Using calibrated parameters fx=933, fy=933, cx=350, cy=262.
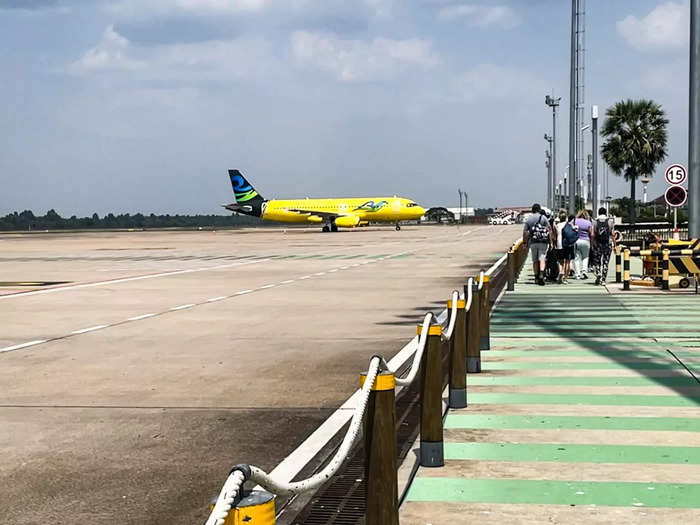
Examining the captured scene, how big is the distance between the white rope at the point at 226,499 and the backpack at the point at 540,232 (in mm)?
19998

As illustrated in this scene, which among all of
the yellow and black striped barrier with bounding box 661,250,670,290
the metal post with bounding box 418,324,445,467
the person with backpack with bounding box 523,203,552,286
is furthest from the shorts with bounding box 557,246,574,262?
the metal post with bounding box 418,324,445,467

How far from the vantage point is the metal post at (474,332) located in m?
8.82

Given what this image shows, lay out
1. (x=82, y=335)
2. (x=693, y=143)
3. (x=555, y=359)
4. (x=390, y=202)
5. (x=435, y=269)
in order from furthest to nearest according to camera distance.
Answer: (x=390, y=202), (x=435, y=269), (x=693, y=143), (x=82, y=335), (x=555, y=359)

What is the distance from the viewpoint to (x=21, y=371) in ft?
33.9

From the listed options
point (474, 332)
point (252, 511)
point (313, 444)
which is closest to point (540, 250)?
point (474, 332)

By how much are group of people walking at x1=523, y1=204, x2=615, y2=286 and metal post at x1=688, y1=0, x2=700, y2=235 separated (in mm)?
2695

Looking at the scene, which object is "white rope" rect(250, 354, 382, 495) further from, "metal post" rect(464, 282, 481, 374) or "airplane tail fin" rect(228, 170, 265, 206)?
"airplane tail fin" rect(228, 170, 265, 206)

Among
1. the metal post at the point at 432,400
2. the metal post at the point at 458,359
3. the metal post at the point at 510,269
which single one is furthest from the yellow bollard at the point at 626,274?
the metal post at the point at 432,400

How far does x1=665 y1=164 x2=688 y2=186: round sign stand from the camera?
23219mm

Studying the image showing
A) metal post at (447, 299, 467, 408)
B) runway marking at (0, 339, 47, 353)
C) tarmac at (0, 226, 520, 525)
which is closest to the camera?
tarmac at (0, 226, 520, 525)

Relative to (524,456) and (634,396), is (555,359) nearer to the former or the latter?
(634,396)

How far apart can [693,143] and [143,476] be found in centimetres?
1699

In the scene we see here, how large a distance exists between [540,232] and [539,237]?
0.49ft

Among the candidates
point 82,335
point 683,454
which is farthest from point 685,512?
point 82,335
